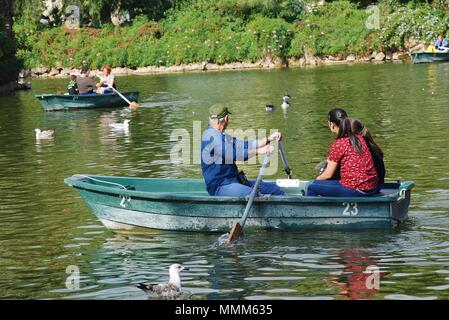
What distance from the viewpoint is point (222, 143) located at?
1421 cm

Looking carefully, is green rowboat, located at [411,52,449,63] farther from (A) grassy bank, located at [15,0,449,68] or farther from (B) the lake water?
(B) the lake water

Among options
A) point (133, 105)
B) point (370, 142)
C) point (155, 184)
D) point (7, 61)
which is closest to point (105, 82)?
point (133, 105)

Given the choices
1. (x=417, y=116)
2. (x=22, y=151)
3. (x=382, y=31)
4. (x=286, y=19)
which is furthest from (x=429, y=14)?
(x=22, y=151)

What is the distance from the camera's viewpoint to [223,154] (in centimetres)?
1430

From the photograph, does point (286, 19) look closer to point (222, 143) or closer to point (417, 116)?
point (417, 116)

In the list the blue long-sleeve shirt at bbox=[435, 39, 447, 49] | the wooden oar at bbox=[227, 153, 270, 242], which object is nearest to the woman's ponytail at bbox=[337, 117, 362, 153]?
the wooden oar at bbox=[227, 153, 270, 242]

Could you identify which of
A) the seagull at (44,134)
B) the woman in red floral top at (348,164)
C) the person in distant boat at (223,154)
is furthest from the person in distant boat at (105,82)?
the woman in red floral top at (348,164)

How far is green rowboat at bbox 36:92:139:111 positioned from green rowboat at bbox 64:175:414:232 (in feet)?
71.0

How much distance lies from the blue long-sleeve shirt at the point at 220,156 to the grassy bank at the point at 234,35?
46.3 m

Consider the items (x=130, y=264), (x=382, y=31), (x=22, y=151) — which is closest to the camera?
(x=130, y=264)

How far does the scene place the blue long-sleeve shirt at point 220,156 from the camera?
14242 millimetres

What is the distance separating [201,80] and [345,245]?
40.2m

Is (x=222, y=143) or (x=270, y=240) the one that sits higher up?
(x=222, y=143)

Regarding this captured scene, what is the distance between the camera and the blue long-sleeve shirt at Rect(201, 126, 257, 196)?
46.7 feet
